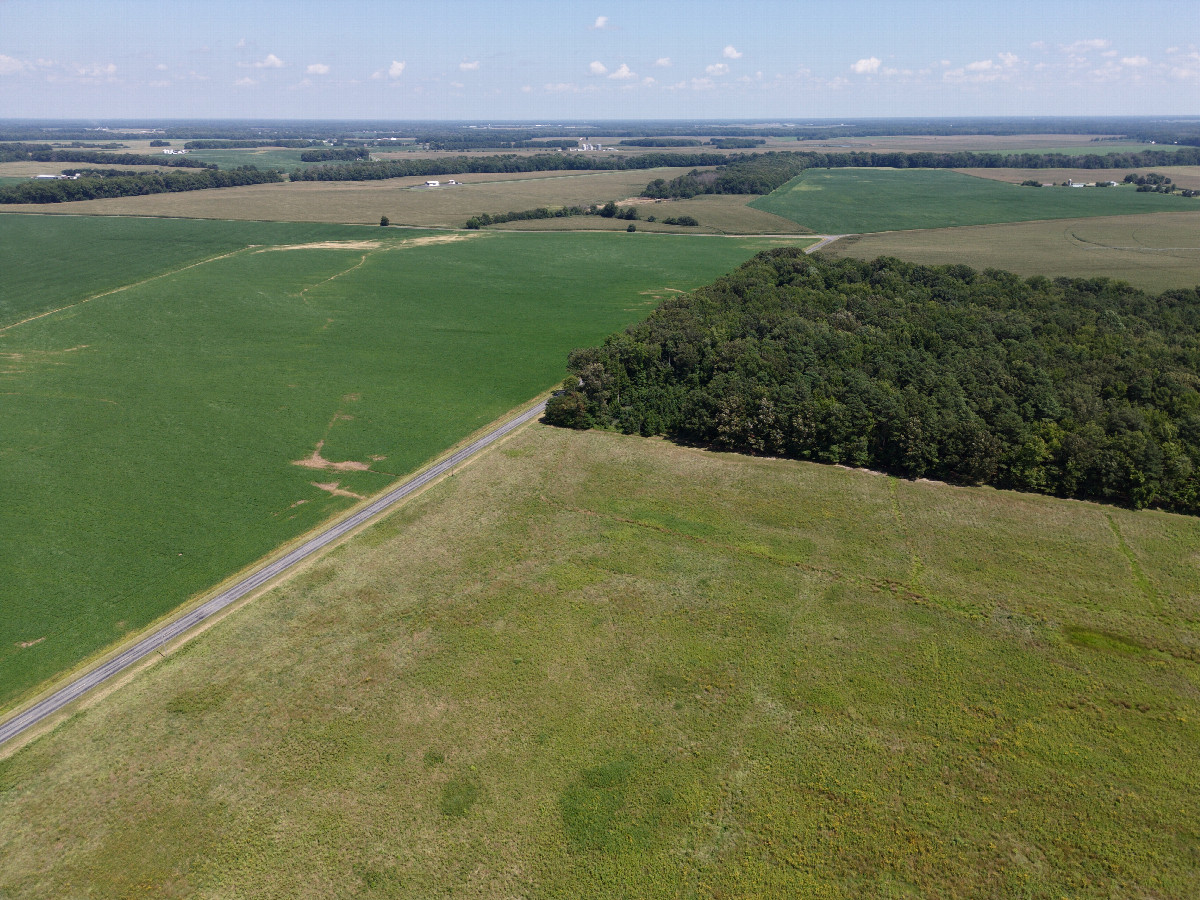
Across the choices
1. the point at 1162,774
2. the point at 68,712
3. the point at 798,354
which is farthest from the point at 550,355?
the point at 1162,774

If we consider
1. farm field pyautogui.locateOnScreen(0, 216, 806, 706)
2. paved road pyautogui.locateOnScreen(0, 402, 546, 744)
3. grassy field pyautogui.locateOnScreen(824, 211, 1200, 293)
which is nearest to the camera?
paved road pyautogui.locateOnScreen(0, 402, 546, 744)

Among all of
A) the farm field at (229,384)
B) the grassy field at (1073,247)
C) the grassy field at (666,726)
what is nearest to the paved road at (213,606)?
the farm field at (229,384)

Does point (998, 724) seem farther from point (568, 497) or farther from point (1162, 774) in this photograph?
point (568, 497)

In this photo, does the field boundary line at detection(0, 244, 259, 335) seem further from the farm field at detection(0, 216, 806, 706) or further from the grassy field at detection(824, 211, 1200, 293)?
the grassy field at detection(824, 211, 1200, 293)

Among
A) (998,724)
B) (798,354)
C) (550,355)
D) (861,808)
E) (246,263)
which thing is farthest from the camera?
(246,263)

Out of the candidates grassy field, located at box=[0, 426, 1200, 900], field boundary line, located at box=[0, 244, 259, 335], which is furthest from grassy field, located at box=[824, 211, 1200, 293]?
field boundary line, located at box=[0, 244, 259, 335]

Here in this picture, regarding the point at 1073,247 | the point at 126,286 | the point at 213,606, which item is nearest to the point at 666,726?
the point at 213,606
